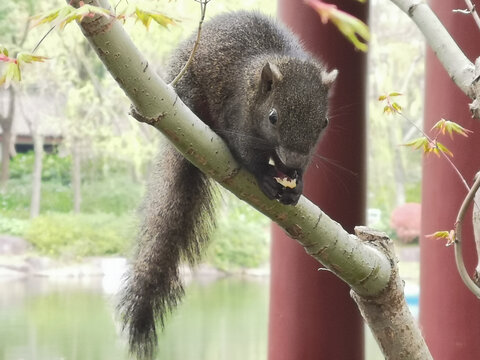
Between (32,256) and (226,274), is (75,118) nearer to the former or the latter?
(32,256)

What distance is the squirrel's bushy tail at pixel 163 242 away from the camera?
4.53 ft

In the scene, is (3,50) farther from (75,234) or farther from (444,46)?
(75,234)

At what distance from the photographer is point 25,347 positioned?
9.43ft

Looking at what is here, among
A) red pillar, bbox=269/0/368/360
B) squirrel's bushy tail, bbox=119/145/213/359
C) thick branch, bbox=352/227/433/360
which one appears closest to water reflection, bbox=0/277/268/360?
red pillar, bbox=269/0/368/360

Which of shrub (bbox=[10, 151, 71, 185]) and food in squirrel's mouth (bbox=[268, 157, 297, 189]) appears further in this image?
shrub (bbox=[10, 151, 71, 185])

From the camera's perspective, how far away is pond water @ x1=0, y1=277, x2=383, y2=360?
290 centimetres

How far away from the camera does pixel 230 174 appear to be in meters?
1.04

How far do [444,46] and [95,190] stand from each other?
3.04 metres

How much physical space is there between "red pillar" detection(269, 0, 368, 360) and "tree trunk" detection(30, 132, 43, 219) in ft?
6.87

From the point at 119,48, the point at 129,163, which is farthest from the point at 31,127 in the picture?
the point at 119,48

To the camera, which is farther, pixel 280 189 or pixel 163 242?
pixel 163 242

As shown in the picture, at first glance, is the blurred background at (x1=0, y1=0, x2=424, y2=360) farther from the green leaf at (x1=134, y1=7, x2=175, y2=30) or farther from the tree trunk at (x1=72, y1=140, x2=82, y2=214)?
the green leaf at (x1=134, y1=7, x2=175, y2=30)

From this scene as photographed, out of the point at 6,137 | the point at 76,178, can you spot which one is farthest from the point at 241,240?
the point at 6,137

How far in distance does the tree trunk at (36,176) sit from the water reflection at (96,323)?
0.35 m
